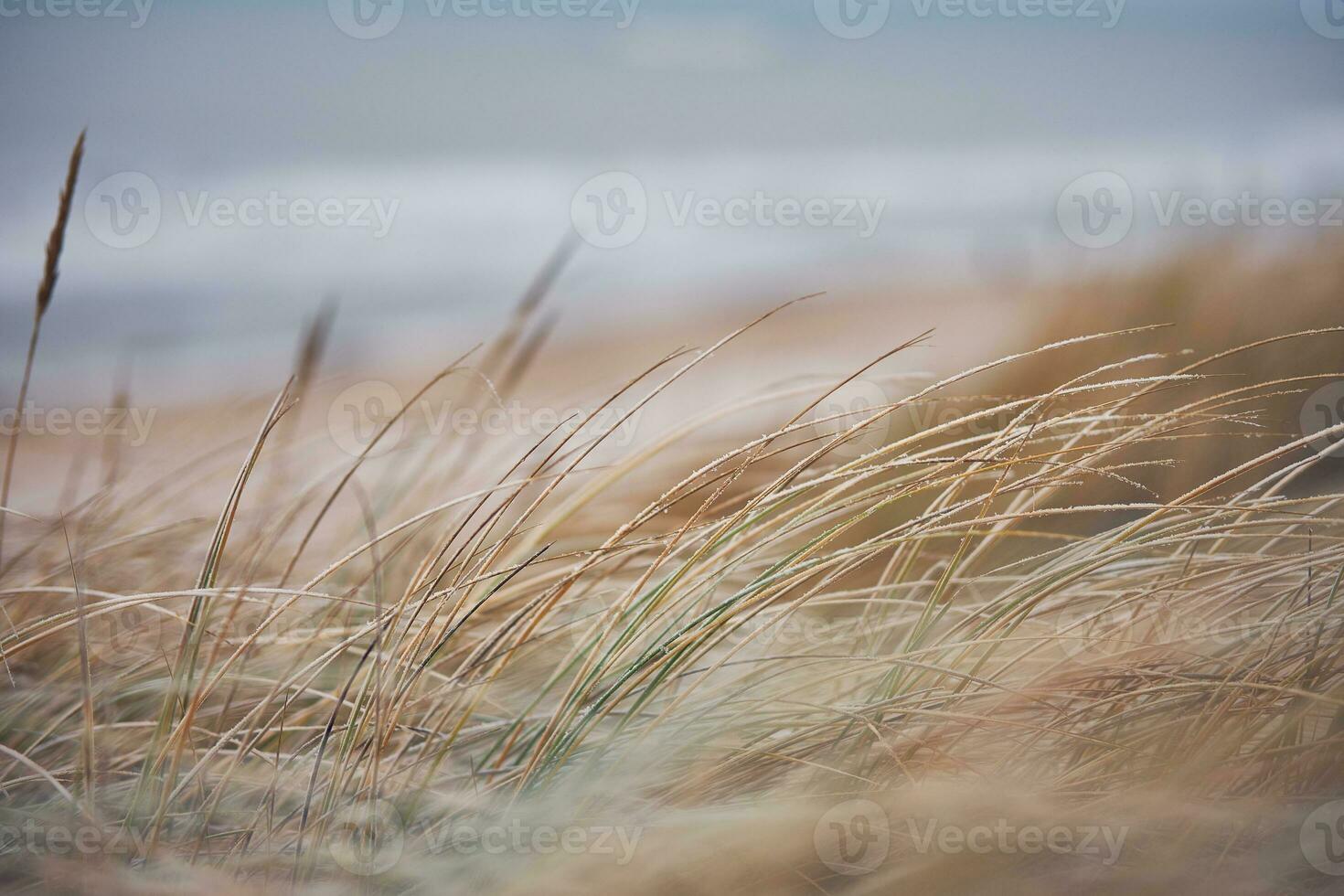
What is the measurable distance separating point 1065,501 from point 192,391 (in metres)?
6.88

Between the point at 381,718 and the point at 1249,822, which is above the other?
the point at 381,718

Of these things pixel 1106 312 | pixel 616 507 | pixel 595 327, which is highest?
pixel 595 327

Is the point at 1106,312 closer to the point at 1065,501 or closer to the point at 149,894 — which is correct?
the point at 1065,501

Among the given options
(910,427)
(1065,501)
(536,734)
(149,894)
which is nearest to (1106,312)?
(910,427)

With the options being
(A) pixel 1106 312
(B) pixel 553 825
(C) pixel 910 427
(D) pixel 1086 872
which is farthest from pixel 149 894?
(A) pixel 1106 312

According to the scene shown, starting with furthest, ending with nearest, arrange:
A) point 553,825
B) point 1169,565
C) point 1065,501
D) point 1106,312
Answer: point 1106,312 < point 1065,501 < point 1169,565 < point 553,825

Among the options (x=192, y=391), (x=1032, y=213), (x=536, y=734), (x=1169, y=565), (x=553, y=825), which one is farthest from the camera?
(x=192, y=391)

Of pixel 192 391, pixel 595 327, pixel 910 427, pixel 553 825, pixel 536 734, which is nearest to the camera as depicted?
pixel 553 825

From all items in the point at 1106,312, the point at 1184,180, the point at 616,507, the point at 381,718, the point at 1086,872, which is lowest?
the point at 1086,872

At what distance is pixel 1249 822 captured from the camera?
2.14ft

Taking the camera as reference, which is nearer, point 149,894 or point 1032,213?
point 149,894

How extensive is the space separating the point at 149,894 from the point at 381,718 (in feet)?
0.66

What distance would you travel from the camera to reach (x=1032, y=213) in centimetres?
270

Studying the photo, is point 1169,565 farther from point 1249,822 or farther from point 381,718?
point 381,718
